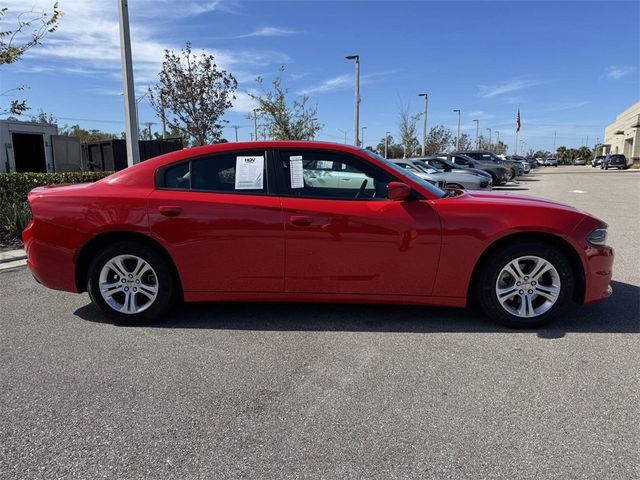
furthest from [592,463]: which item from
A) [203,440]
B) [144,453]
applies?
[144,453]

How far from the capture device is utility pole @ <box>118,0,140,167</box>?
8.41m

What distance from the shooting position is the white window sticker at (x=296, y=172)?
4023 millimetres

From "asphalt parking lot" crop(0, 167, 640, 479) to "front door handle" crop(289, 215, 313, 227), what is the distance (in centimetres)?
90

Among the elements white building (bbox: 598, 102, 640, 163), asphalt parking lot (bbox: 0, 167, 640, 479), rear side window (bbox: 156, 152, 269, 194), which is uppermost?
white building (bbox: 598, 102, 640, 163)

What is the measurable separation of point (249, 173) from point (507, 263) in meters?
2.29

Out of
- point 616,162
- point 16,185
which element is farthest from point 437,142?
point 16,185

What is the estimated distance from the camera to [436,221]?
3.85m

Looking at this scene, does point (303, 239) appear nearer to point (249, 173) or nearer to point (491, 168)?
point (249, 173)

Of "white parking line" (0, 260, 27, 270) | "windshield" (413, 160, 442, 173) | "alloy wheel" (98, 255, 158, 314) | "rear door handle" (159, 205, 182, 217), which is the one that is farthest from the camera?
"windshield" (413, 160, 442, 173)

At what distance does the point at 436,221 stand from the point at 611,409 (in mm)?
1747

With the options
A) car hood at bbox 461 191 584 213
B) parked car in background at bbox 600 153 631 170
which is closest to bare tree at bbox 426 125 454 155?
parked car in background at bbox 600 153 631 170

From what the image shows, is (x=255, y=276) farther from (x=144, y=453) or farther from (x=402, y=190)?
(x=144, y=453)

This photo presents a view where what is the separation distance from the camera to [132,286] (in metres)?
4.12

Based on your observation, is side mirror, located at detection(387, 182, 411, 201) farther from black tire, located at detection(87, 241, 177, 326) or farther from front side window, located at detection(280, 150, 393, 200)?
black tire, located at detection(87, 241, 177, 326)
